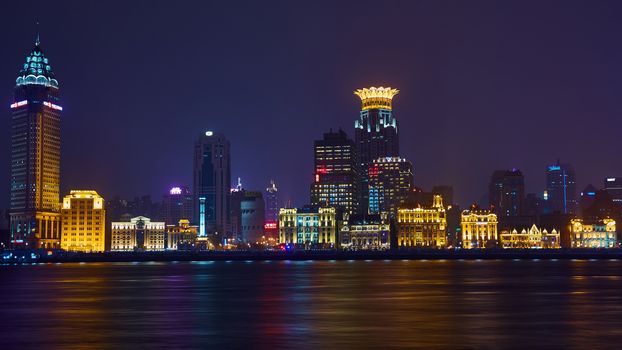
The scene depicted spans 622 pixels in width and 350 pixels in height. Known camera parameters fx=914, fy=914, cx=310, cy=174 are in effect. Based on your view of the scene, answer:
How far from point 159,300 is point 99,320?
56.7ft

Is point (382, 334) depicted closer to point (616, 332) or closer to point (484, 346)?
point (484, 346)

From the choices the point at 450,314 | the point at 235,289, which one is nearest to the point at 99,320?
the point at 450,314

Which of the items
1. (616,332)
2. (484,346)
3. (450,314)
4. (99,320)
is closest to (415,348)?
(484,346)

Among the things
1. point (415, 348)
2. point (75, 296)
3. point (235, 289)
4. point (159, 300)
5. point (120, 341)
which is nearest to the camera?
point (415, 348)

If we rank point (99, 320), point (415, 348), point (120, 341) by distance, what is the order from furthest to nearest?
point (99, 320), point (120, 341), point (415, 348)

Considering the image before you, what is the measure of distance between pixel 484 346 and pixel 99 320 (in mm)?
22953

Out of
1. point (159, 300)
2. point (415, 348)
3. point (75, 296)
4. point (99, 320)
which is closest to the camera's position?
point (415, 348)

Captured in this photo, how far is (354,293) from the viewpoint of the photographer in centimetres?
7544

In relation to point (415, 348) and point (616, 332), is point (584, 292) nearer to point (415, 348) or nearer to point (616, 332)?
point (616, 332)

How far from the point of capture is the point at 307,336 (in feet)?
140

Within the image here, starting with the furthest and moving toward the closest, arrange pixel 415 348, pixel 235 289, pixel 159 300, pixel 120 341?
pixel 235 289 < pixel 159 300 < pixel 120 341 < pixel 415 348

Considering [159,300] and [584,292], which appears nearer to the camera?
[159,300]

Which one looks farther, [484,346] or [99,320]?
[99,320]

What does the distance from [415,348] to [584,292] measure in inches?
1683
